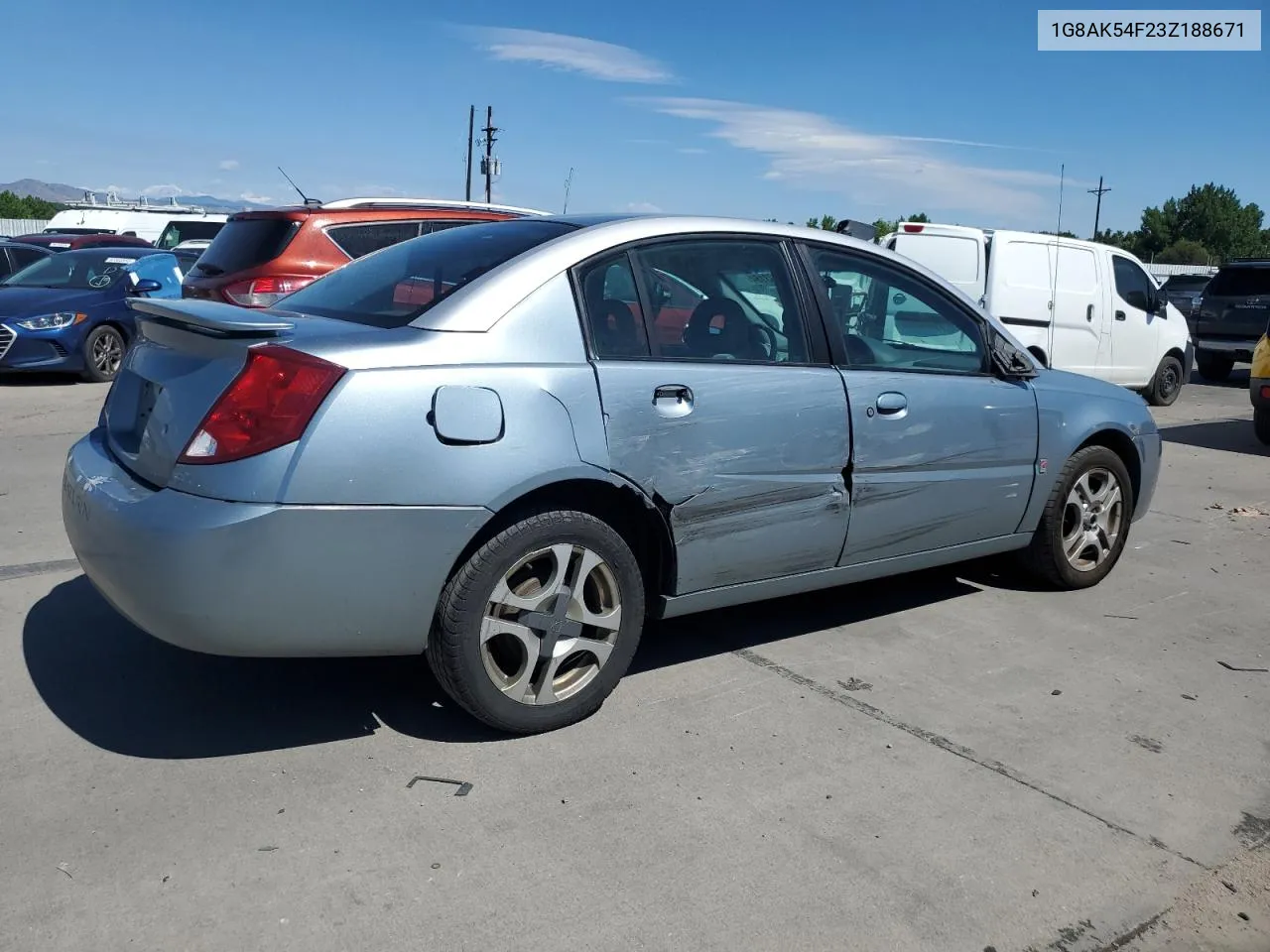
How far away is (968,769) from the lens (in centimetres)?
352

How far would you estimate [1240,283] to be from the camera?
16734 mm

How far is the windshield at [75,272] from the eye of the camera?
12391mm

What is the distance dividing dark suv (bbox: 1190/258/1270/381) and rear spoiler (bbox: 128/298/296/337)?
52.6 ft

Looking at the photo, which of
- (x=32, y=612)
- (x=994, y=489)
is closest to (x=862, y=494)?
(x=994, y=489)

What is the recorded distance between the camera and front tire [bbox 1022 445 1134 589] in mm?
5113

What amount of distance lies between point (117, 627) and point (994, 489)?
11.4ft

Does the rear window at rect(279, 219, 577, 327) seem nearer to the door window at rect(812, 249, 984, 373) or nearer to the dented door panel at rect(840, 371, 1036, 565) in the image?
the door window at rect(812, 249, 984, 373)

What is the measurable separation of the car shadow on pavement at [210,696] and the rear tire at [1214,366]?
16.3m

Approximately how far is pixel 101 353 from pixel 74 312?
1.59ft

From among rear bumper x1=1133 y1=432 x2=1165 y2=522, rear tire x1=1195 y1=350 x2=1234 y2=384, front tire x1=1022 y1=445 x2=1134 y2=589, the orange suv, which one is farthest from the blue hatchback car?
rear tire x1=1195 y1=350 x2=1234 y2=384

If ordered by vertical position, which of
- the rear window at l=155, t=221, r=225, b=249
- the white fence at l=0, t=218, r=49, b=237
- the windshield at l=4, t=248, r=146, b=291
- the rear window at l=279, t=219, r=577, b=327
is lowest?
the rear window at l=279, t=219, r=577, b=327

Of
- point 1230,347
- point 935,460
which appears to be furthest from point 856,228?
point 1230,347

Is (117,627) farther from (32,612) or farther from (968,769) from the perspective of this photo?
(968,769)

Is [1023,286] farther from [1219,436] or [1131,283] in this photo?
[1219,436]
